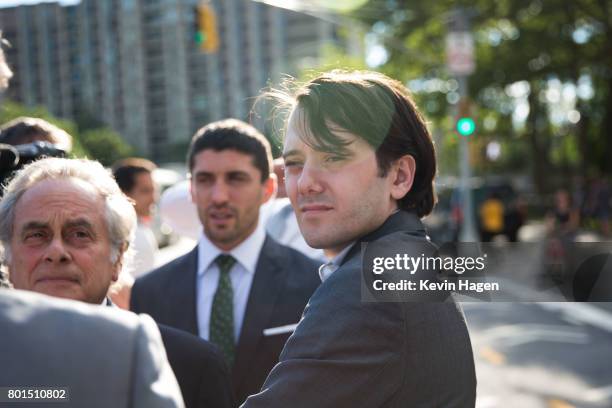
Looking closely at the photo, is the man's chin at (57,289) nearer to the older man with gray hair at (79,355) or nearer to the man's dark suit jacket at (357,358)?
the man's dark suit jacket at (357,358)

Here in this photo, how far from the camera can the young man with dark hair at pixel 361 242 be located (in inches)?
69.1

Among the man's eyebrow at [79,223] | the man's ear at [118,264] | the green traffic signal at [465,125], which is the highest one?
the green traffic signal at [465,125]

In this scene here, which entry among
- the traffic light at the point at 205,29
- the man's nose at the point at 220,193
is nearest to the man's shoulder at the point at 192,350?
the man's nose at the point at 220,193

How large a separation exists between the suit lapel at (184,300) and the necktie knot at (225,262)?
0.41ft

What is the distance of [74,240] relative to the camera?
98.2 inches

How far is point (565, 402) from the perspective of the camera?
6887 mm

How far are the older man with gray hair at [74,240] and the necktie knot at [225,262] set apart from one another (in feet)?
3.19

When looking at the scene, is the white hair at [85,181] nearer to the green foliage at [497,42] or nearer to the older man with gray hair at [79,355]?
the older man with gray hair at [79,355]

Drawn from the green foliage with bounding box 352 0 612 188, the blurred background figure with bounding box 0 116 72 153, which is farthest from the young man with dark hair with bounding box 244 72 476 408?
the green foliage with bounding box 352 0 612 188

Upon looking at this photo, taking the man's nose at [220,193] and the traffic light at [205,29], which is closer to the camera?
the man's nose at [220,193]

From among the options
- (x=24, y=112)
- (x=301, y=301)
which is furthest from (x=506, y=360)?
(x=24, y=112)

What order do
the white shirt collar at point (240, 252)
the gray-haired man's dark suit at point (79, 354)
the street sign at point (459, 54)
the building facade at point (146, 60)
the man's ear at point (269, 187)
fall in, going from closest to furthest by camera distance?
1. the gray-haired man's dark suit at point (79, 354)
2. the white shirt collar at point (240, 252)
3. the man's ear at point (269, 187)
4. the street sign at point (459, 54)
5. the building facade at point (146, 60)

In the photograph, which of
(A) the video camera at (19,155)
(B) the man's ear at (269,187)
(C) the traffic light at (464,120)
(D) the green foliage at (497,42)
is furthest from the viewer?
(D) the green foliage at (497,42)

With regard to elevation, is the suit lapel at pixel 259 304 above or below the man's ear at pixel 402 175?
below
